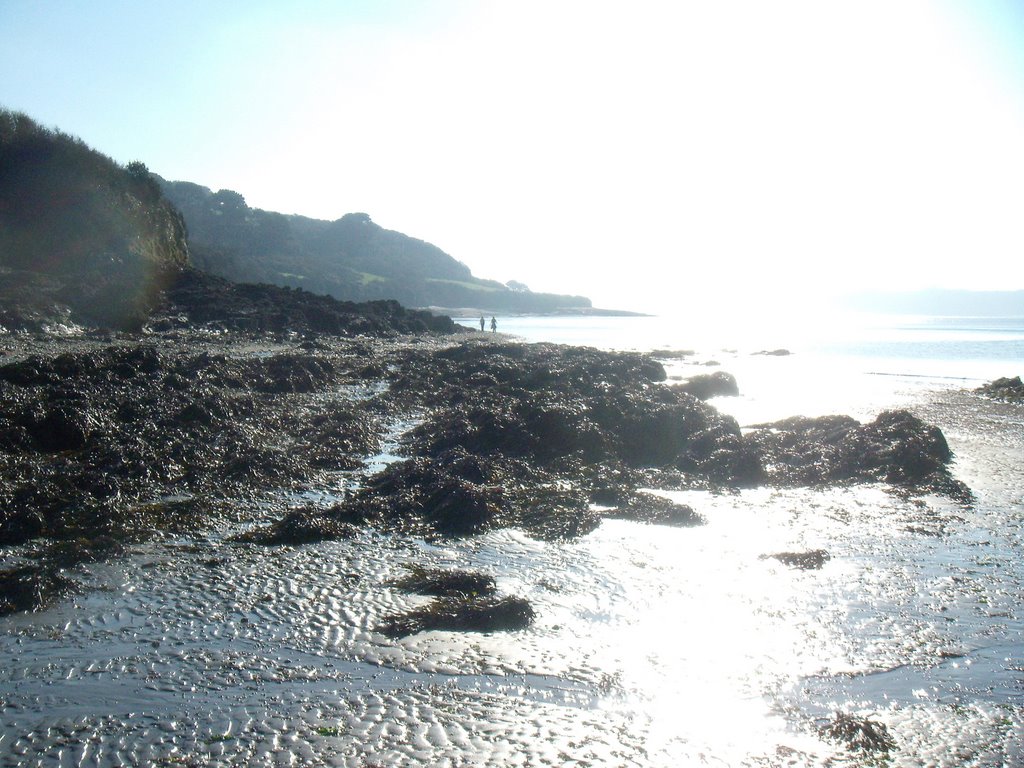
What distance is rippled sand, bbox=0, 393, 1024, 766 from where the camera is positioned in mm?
4137

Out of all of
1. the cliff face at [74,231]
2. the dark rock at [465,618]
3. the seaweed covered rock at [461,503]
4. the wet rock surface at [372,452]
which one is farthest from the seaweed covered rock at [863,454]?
the cliff face at [74,231]

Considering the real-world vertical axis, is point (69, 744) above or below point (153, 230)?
below

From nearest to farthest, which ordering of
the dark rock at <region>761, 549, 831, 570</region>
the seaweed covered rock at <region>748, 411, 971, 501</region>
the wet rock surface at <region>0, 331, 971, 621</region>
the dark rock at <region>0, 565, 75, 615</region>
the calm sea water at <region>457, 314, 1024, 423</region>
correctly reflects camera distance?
the dark rock at <region>0, 565, 75, 615</region>
the dark rock at <region>761, 549, 831, 570</region>
the wet rock surface at <region>0, 331, 971, 621</region>
the seaweed covered rock at <region>748, 411, 971, 501</region>
the calm sea water at <region>457, 314, 1024, 423</region>

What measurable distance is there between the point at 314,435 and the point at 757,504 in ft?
22.9

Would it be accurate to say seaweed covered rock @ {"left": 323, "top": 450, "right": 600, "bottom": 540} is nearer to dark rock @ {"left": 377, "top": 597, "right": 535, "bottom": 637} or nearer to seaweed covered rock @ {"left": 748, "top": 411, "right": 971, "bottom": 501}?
dark rock @ {"left": 377, "top": 597, "right": 535, "bottom": 637}

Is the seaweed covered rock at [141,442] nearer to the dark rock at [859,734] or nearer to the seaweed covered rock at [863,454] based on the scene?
the dark rock at [859,734]

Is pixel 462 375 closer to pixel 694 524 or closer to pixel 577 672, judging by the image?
pixel 694 524

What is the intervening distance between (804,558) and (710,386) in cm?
1444

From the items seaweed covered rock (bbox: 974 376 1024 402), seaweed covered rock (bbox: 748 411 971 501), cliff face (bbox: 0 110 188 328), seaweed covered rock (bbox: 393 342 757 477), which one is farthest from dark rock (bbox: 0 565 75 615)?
seaweed covered rock (bbox: 974 376 1024 402)

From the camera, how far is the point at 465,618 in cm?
567

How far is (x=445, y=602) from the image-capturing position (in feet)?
19.6

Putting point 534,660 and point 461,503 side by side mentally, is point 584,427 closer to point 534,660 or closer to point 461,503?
point 461,503

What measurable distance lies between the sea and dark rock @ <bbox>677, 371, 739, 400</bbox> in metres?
12.5

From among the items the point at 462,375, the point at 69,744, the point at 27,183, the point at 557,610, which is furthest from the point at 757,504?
the point at 27,183
